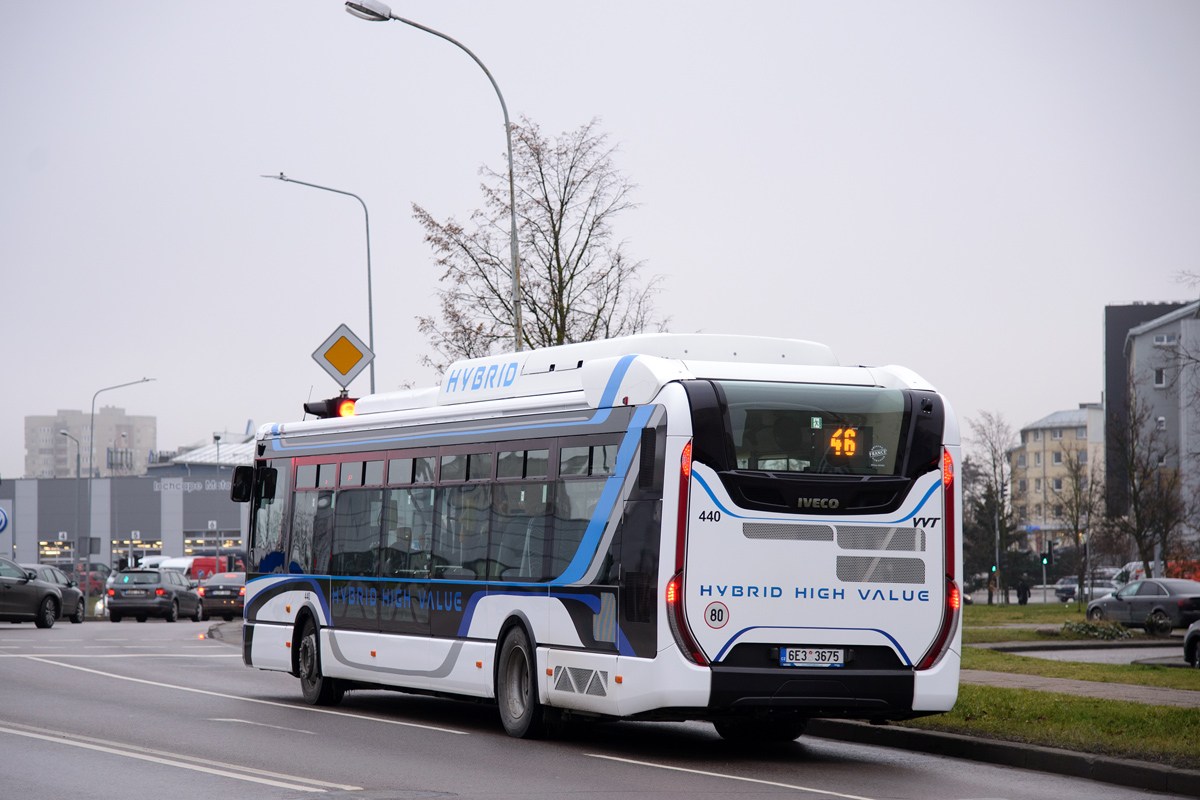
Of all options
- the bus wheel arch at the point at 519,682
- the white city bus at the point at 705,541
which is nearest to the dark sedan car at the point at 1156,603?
the white city bus at the point at 705,541

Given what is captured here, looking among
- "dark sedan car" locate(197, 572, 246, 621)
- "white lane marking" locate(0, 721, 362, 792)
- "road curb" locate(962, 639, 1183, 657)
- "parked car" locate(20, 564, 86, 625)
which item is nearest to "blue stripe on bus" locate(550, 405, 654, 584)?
"white lane marking" locate(0, 721, 362, 792)

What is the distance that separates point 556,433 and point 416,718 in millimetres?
4048

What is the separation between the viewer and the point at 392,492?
51.7ft

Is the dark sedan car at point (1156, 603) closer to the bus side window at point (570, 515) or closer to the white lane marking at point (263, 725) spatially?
the bus side window at point (570, 515)

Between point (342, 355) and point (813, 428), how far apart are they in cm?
1209

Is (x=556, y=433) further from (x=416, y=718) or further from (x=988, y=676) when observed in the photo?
(x=988, y=676)

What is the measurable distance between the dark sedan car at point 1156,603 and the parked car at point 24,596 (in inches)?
1040

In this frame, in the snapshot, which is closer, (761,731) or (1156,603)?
(761,731)

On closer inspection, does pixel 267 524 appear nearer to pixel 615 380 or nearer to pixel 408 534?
pixel 408 534

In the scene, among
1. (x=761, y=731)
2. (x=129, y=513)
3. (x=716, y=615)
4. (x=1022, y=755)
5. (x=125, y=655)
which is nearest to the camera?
(x=716, y=615)

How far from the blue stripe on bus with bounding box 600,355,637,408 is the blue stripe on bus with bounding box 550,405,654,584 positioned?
42 centimetres

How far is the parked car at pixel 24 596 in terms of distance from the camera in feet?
113

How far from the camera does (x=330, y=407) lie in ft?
58.5

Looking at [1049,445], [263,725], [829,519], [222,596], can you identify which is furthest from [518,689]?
[1049,445]
